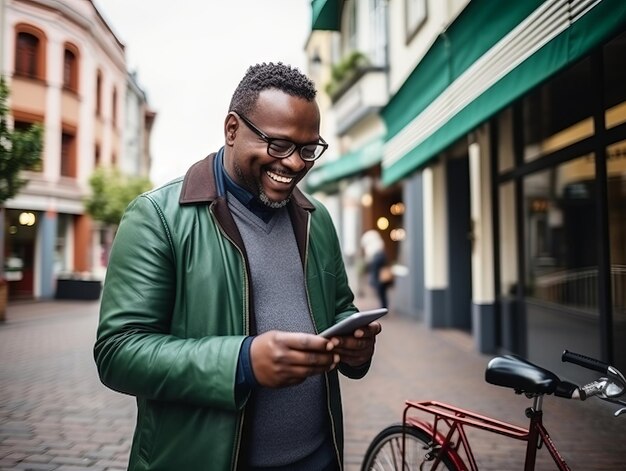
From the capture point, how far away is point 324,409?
1.72 meters

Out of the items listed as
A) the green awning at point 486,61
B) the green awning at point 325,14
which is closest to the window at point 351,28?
the green awning at point 486,61

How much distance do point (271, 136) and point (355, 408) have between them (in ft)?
13.9

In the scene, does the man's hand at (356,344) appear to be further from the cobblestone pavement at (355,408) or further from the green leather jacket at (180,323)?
the cobblestone pavement at (355,408)

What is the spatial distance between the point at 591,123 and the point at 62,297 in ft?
49.0

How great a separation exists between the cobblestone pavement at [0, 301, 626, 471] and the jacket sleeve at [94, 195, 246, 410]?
9.26ft

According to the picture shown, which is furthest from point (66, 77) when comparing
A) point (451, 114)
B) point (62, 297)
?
point (451, 114)

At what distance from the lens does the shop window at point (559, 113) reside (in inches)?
222

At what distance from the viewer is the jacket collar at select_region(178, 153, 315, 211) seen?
63.2 inches

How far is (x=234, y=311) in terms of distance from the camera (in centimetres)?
153

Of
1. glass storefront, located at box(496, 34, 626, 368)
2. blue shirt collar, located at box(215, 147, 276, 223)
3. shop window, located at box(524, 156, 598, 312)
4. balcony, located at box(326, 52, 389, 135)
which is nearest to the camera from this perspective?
blue shirt collar, located at box(215, 147, 276, 223)

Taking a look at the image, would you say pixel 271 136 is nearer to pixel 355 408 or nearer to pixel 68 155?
pixel 355 408

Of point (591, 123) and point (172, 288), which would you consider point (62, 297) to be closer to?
point (591, 123)

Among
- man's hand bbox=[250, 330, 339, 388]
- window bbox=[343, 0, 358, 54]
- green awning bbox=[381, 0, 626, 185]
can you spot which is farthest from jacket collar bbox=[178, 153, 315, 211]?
window bbox=[343, 0, 358, 54]

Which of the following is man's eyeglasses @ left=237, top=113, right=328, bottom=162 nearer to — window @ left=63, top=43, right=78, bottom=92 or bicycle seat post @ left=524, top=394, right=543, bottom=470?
bicycle seat post @ left=524, top=394, right=543, bottom=470
